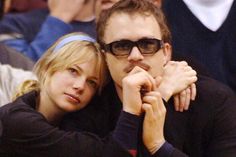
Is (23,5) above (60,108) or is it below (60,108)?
below

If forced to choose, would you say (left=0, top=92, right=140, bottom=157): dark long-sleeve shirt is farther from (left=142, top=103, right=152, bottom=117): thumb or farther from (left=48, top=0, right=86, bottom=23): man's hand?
(left=48, top=0, right=86, bottom=23): man's hand

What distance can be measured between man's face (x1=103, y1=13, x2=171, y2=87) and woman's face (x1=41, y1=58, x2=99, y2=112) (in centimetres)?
8

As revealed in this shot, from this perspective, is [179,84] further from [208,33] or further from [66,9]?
[66,9]

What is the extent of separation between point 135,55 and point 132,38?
5cm

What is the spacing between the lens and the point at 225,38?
2.30 m

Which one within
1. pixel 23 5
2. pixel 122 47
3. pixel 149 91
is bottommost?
pixel 23 5

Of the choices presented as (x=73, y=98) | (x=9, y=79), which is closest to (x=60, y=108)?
(x=73, y=98)

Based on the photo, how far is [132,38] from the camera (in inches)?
65.7

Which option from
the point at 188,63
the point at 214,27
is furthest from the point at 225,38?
the point at 188,63

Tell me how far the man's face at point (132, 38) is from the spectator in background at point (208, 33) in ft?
1.75

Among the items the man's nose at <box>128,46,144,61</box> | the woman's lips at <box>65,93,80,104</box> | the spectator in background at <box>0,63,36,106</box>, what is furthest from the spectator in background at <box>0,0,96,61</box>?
the man's nose at <box>128,46,144,61</box>

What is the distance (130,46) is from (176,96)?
8.1 inches

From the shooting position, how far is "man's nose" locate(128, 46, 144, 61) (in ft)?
5.42

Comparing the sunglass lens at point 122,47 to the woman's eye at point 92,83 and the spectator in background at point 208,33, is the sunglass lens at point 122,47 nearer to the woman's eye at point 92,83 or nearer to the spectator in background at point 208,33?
the woman's eye at point 92,83
